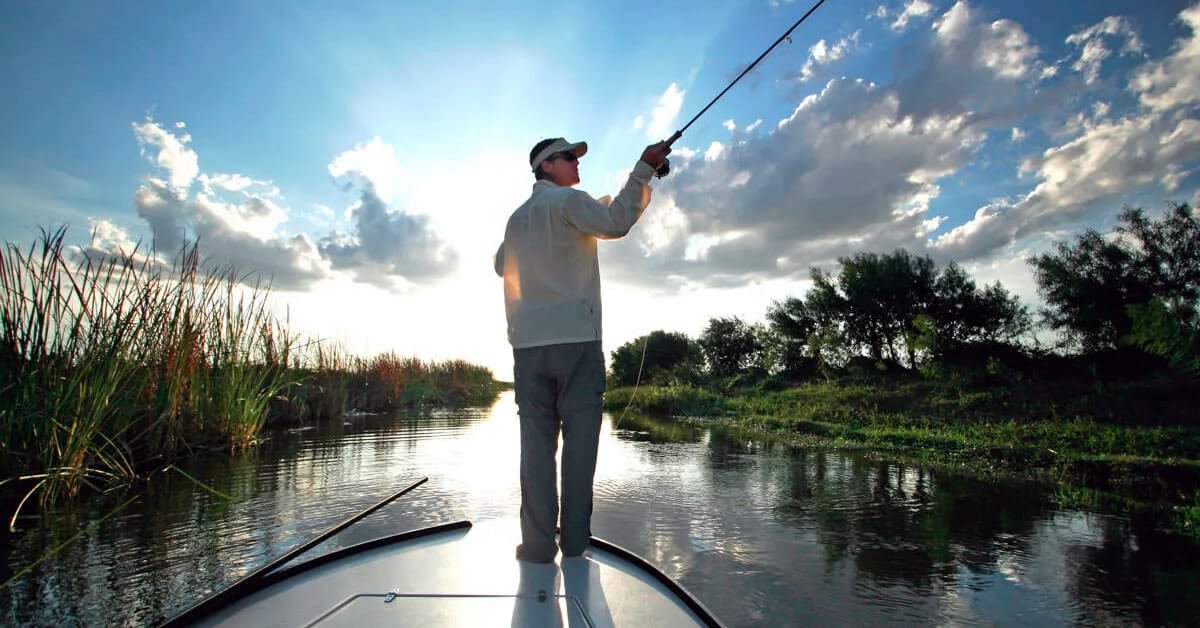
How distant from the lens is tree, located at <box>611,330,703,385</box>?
27.2m

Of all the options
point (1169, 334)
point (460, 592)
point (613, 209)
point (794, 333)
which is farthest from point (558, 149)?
point (794, 333)

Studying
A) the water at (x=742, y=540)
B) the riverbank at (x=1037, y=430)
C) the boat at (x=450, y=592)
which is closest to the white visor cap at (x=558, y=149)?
the boat at (x=450, y=592)

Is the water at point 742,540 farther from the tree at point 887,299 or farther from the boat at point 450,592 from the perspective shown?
the tree at point 887,299

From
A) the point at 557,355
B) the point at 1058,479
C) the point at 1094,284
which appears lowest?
the point at 1058,479

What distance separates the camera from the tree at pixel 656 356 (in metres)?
27.2

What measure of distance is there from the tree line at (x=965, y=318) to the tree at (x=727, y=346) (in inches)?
1.9

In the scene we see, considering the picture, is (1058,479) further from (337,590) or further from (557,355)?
(337,590)

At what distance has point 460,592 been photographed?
2.03 m

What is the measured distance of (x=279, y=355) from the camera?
332 inches

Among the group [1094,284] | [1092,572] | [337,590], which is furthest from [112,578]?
[1094,284]

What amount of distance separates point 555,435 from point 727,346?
79.7 ft

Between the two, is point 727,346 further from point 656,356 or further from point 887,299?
point 887,299

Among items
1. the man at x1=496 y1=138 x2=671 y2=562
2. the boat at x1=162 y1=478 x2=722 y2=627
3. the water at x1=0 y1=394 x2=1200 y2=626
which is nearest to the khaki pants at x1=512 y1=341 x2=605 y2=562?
the man at x1=496 y1=138 x2=671 y2=562

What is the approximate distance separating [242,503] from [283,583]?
8.22 ft
